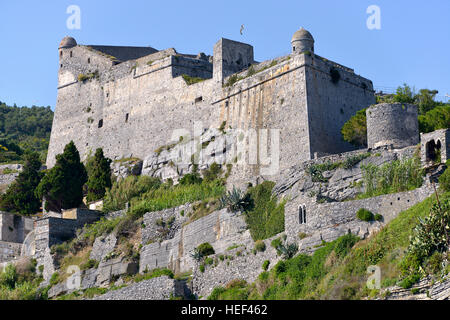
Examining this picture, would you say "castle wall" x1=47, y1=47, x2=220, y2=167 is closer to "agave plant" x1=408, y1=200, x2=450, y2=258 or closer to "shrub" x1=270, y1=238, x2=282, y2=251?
"shrub" x1=270, y1=238, x2=282, y2=251

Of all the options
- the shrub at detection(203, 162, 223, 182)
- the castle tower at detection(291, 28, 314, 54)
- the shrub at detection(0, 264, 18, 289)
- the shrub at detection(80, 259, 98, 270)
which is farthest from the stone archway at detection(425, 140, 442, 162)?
the shrub at detection(0, 264, 18, 289)

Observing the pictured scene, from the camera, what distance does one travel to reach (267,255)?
36.4 meters

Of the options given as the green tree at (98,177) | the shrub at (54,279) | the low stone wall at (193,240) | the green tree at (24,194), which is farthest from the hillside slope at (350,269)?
the green tree at (24,194)

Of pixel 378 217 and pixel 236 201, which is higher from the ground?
pixel 236 201

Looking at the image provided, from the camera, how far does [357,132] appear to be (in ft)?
146

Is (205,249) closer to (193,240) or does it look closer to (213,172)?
(193,240)

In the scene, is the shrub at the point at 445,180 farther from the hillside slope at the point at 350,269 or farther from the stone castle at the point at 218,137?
the hillside slope at the point at 350,269

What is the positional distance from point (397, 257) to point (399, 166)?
6387 mm

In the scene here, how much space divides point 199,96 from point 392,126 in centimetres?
1385

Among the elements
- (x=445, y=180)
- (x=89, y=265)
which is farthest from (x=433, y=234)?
(x=89, y=265)

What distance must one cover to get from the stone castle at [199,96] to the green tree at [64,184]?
4370 mm

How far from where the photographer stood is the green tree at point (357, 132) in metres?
44.4
